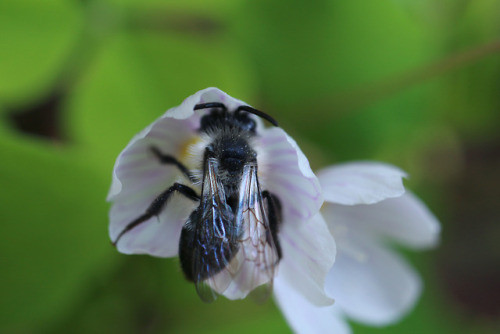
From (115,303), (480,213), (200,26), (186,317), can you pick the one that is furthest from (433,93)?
(115,303)

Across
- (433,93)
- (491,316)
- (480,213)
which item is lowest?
(491,316)

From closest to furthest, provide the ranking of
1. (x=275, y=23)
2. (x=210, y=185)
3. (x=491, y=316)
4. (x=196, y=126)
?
1. (x=210, y=185)
2. (x=196, y=126)
3. (x=275, y=23)
4. (x=491, y=316)

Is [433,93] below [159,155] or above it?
below

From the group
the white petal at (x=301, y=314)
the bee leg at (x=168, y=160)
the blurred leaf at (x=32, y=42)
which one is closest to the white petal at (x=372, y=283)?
the white petal at (x=301, y=314)

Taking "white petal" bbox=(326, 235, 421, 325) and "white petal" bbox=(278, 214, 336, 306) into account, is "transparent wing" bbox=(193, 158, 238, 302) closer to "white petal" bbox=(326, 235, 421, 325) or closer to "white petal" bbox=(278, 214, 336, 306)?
"white petal" bbox=(278, 214, 336, 306)

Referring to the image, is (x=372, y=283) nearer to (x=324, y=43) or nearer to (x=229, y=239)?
(x=229, y=239)

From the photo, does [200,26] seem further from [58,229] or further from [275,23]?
[58,229]

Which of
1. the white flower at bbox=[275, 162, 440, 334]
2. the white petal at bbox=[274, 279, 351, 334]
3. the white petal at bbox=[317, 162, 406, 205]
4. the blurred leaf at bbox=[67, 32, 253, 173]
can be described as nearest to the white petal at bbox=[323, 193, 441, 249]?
the white flower at bbox=[275, 162, 440, 334]

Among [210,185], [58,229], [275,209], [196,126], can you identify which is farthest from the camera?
[58,229]
